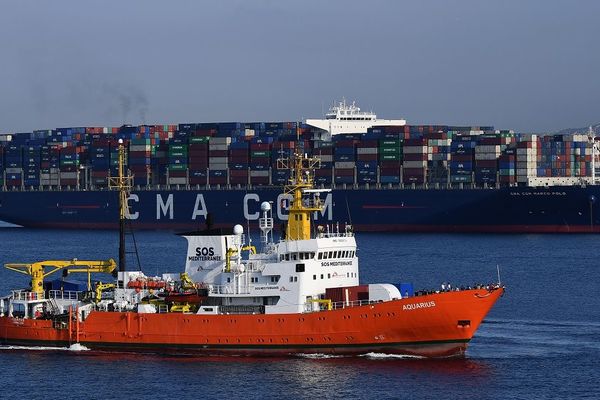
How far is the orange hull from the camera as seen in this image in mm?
34594

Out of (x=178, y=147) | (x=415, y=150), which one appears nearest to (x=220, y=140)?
(x=178, y=147)

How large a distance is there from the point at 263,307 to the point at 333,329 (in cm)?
245

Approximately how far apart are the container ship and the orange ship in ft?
146

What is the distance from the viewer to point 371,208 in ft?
305

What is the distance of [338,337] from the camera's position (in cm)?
3503

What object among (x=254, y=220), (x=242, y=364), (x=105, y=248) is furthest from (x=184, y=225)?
(x=242, y=364)

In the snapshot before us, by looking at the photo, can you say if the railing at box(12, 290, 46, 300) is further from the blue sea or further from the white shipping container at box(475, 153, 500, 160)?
the white shipping container at box(475, 153, 500, 160)

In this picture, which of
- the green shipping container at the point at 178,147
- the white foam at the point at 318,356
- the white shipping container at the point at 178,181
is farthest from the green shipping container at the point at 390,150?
the white foam at the point at 318,356

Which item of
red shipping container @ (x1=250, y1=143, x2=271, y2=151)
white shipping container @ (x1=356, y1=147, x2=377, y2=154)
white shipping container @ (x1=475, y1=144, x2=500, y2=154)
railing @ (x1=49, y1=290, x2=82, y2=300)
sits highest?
red shipping container @ (x1=250, y1=143, x2=271, y2=151)

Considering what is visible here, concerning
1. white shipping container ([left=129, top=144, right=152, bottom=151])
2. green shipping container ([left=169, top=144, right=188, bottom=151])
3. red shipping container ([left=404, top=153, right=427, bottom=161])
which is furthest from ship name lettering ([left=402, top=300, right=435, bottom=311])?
white shipping container ([left=129, top=144, right=152, bottom=151])

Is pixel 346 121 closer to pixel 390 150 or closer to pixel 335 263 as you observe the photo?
pixel 390 150

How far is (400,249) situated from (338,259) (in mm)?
38799

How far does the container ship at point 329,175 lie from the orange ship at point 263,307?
4463cm

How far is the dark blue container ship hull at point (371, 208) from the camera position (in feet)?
288
